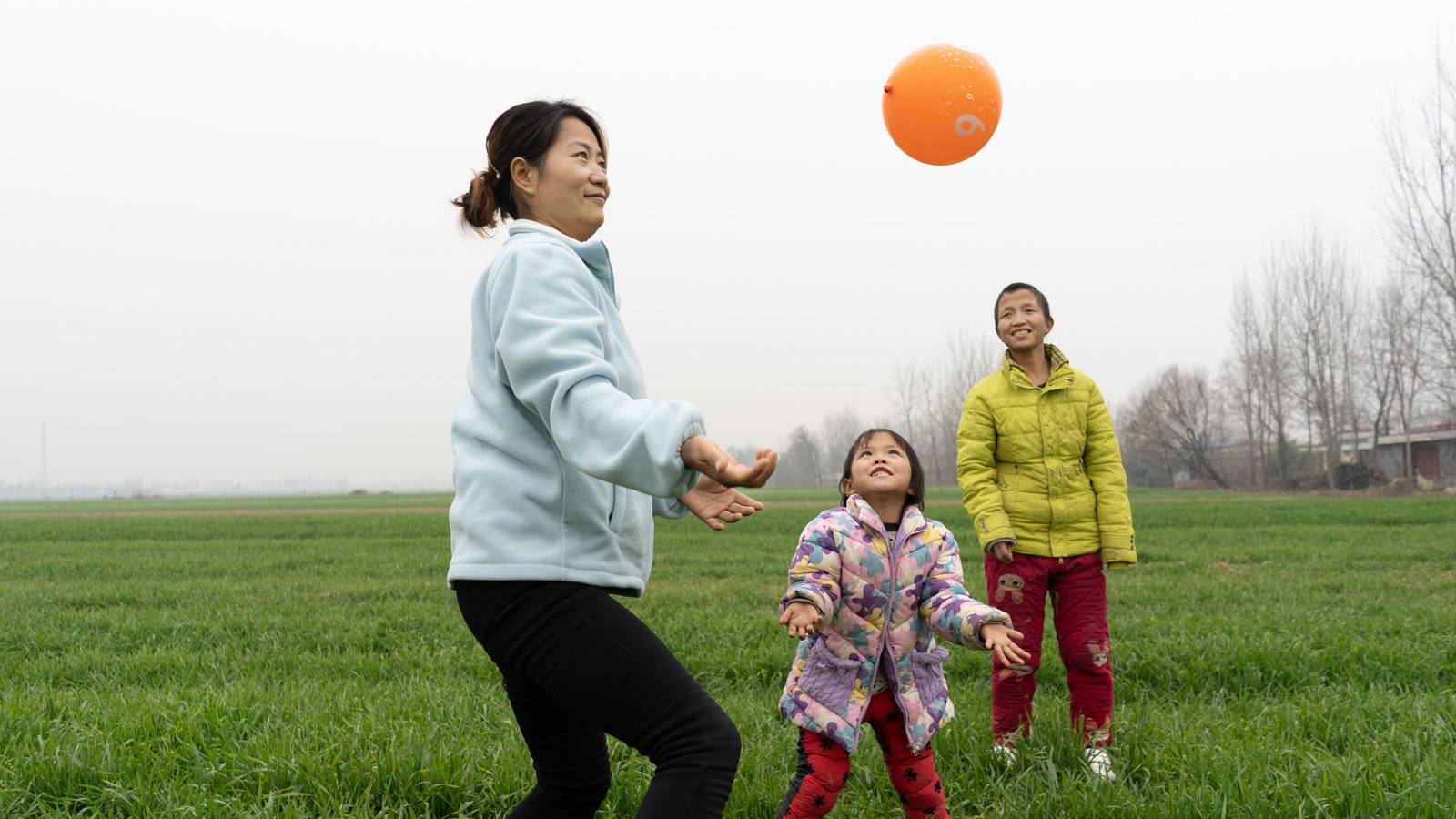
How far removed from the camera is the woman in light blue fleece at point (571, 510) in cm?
159

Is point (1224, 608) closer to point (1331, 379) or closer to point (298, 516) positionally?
point (298, 516)

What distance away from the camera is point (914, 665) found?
2781 mm

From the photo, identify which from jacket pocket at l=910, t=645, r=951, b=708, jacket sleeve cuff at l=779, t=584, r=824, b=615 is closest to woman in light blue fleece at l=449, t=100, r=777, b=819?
jacket sleeve cuff at l=779, t=584, r=824, b=615

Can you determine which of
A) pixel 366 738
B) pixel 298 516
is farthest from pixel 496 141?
pixel 298 516

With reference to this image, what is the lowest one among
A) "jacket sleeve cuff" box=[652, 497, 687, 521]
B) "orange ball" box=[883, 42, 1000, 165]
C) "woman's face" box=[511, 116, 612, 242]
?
"jacket sleeve cuff" box=[652, 497, 687, 521]

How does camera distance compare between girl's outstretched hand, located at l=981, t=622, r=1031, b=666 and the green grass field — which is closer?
girl's outstretched hand, located at l=981, t=622, r=1031, b=666

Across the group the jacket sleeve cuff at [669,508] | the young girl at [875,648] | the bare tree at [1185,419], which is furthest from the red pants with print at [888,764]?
the bare tree at [1185,419]

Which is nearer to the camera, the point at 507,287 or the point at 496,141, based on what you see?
the point at 507,287

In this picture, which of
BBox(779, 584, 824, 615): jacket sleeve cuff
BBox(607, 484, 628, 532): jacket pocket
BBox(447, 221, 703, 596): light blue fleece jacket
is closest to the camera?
BBox(447, 221, 703, 596): light blue fleece jacket

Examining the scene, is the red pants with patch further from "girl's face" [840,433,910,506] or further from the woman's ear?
the woman's ear

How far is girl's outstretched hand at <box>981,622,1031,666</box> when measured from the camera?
2191mm

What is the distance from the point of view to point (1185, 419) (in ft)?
242

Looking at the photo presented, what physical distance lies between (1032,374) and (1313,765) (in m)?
1.82

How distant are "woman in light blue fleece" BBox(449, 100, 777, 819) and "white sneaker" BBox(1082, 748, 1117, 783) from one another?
2.06 m
